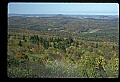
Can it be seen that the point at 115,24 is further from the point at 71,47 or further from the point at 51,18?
→ the point at 51,18

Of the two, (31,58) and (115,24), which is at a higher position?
(115,24)

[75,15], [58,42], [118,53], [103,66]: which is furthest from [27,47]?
[118,53]

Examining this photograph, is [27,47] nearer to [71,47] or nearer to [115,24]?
[71,47]
